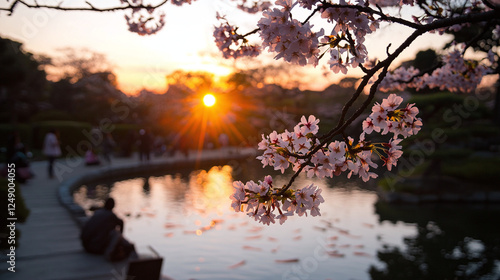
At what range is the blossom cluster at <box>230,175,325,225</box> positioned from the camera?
9.23ft

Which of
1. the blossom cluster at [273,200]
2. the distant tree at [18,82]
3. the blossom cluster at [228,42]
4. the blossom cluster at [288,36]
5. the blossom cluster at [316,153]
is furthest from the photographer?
the distant tree at [18,82]

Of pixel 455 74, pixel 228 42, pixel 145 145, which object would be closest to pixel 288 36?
pixel 228 42

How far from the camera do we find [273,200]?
285cm

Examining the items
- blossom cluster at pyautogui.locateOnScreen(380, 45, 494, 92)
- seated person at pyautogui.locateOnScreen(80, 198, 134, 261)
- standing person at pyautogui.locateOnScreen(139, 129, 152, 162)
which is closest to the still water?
seated person at pyautogui.locateOnScreen(80, 198, 134, 261)

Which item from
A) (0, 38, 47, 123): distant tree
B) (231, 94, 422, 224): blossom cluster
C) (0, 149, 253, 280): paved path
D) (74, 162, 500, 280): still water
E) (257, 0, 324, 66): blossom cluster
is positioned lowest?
(74, 162, 500, 280): still water

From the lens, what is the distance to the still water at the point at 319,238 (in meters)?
8.02

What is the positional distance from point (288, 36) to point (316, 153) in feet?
2.50

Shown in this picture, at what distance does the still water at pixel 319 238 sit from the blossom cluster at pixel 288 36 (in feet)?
18.6

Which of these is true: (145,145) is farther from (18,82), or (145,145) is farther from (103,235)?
(103,235)

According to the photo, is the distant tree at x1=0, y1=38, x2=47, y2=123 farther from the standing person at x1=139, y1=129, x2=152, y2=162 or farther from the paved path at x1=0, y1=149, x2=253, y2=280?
the paved path at x1=0, y1=149, x2=253, y2=280

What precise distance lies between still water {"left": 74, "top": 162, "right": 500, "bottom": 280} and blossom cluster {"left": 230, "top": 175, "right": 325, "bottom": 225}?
498 cm

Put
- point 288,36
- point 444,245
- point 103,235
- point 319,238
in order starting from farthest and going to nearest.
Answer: point 319,238
point 444,245
point 103,235
point 288,36

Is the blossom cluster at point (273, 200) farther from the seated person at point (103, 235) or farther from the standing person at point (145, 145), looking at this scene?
the standing person at point (145, 145)

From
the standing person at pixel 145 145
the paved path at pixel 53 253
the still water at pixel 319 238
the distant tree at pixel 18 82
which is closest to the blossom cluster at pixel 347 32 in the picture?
the paved path at pixel 53 253
